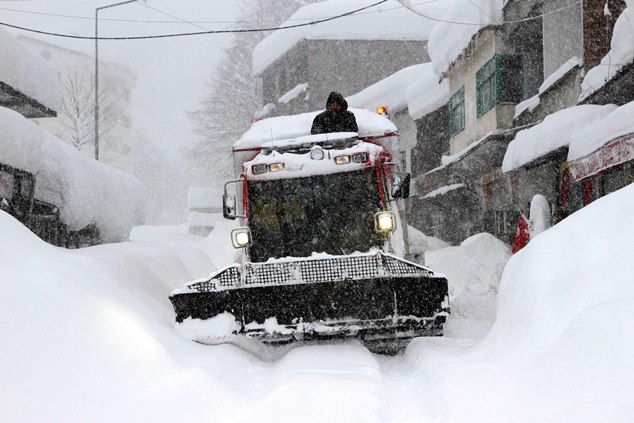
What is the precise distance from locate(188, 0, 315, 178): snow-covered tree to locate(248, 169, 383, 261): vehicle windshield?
36.0 m

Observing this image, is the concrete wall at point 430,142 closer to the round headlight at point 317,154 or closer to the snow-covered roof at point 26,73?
the snow-covered roof at point 26,73

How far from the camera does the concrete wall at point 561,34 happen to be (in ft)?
48.9

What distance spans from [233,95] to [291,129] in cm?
3956

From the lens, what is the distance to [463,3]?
20062mm

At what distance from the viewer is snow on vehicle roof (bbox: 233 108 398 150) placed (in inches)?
375

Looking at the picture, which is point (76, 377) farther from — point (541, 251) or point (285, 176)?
point (285, 176)

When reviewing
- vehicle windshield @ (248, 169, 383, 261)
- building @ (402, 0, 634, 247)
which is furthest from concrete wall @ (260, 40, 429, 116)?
vehicle windshield @ (248, 169, 383, 261)

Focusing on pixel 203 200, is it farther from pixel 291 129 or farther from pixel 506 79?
pixel 291 129

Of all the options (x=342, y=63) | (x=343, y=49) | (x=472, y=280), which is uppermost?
(x=343, y=49)

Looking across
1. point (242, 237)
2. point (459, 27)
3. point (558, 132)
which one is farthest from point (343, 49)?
point (242, 237)

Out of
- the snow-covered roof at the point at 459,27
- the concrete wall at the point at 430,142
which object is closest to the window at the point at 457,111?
the snow-covered roof at the point at 459,27

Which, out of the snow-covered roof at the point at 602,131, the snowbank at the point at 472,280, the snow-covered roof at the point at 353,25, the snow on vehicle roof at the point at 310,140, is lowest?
the snowbank at the point at 472,280

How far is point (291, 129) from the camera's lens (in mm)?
9906

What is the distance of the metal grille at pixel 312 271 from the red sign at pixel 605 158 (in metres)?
4.25
